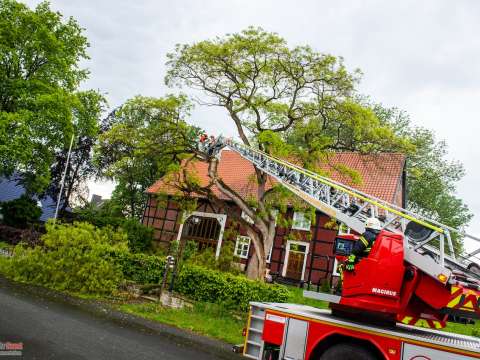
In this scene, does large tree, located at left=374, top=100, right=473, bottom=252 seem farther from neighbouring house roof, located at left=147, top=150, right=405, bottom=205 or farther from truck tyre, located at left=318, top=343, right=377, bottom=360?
truck tyre, located at left=318, top=343, right=377, bottom=360

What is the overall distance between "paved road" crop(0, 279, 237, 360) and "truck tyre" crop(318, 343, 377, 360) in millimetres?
3170

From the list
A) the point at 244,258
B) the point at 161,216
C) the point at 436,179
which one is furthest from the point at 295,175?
the point at 436,179

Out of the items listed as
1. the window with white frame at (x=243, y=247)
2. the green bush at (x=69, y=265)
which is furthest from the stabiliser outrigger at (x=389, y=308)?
the window with white frame at (x=243, y=247)

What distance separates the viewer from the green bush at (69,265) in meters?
13.9

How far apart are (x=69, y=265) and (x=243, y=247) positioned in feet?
44.8

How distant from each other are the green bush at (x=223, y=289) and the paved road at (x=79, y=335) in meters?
3.24

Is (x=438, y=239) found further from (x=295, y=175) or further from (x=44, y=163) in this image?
(x=44, y=163)

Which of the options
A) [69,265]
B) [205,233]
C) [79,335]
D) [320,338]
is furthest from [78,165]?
[320,338]

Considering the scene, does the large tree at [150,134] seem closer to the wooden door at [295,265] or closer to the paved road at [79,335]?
the paved road at [79,335]

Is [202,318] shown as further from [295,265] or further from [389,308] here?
[295,265]

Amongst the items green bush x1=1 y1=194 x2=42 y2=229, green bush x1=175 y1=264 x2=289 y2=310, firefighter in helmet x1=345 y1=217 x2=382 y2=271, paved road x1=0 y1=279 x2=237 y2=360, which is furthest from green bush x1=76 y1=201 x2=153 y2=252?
firefighter in helmet x1=345 y1=217 x2=382 y2=271

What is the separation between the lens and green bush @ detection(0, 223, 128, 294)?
1393cm

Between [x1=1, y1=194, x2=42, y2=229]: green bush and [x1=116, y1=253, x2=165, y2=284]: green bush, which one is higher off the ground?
[x1=1, y1=194, x2=42, y2=229]: green bush

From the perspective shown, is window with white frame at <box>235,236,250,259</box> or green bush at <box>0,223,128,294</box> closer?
green bush at <box>0,223,128,294</box>
